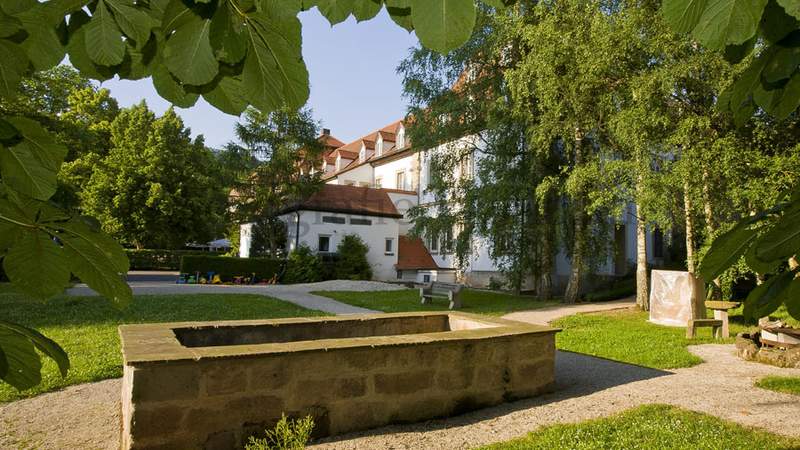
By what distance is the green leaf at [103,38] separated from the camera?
3.53ft

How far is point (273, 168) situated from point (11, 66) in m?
28.0

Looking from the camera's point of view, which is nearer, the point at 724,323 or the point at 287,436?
the point at 287,436

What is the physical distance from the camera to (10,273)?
40.6 inches

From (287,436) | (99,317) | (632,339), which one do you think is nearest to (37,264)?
(287,436)

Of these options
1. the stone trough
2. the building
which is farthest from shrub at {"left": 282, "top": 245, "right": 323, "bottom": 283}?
the stone trough

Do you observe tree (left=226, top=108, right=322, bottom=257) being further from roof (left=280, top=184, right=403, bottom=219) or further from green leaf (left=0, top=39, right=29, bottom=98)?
green leaf (left=0, top=39, right=29, bottom=98)

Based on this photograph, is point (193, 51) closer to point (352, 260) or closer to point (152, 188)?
point (352, 260)

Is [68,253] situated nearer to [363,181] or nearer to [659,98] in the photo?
[659,98]

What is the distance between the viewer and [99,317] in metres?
11.1

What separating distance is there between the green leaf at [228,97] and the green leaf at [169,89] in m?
0.13

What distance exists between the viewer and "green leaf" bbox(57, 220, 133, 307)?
1062 mm

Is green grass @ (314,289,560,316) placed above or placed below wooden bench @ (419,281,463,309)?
below

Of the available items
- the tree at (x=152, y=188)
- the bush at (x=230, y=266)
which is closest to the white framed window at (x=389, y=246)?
the bush at (x=230, y=266)

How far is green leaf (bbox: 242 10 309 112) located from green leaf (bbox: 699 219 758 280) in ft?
3.58
